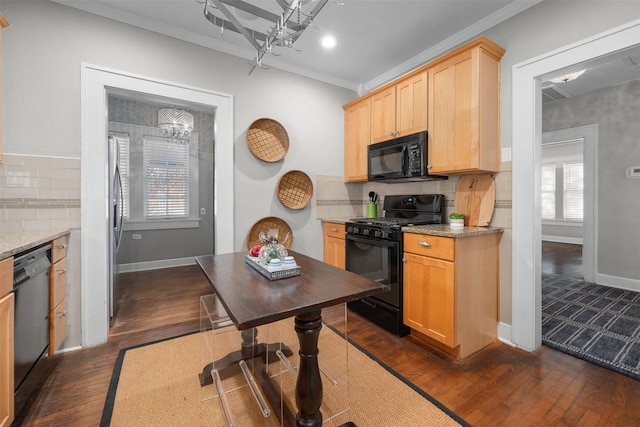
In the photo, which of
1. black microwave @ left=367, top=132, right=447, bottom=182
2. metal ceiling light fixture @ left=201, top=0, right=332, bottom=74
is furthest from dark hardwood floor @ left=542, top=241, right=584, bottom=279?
metal ceiling light fixture @ left=201, top=0, right=332, bottom=74

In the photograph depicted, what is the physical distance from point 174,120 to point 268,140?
214cm

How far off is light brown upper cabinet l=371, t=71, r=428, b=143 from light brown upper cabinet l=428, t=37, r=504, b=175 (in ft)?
0.38

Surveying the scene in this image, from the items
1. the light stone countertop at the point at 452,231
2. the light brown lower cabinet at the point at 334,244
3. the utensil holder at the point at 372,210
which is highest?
the utensil holder at the point at 372,210

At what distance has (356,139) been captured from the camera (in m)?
3.36

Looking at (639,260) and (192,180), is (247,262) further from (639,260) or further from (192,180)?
(639,260)

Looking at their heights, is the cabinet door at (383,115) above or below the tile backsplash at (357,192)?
above

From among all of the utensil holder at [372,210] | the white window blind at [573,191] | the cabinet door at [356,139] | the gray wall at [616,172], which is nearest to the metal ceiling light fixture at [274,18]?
the cabinet door at [356,139]

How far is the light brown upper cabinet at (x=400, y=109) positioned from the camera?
254 cm

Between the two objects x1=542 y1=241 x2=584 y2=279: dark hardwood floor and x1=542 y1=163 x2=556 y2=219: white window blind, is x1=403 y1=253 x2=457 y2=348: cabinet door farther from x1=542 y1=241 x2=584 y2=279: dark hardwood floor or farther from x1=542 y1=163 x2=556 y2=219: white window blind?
x1=542 y1=163 x2=556 y2=219: white window blind

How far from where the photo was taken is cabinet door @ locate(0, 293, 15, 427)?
1.22 metres

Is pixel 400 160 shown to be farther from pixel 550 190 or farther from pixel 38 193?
pixel 550 190

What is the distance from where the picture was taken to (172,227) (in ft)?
15.9

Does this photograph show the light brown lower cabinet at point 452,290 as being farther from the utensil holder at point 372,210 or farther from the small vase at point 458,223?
the utensil holder at point 372,210

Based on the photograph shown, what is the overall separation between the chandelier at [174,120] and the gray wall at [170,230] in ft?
0.45
